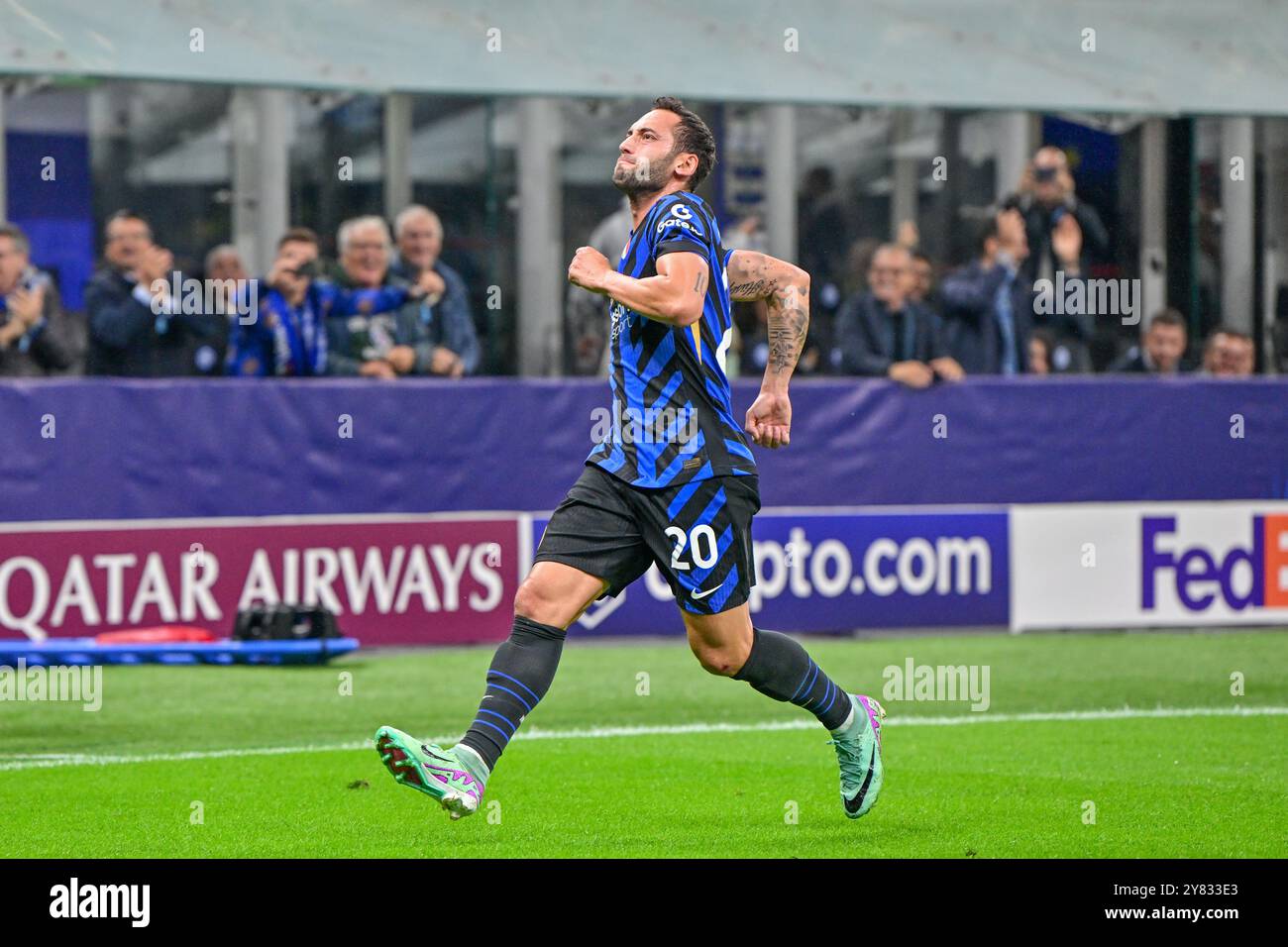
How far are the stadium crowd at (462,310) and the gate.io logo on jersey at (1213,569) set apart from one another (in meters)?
1.77

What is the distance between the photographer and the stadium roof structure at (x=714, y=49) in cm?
1361

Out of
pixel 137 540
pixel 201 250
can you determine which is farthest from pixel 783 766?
pixel 201 250

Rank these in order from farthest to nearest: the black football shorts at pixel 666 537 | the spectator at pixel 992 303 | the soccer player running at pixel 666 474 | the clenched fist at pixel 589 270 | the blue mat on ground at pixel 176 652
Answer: the spectator at pixel 992 303 → the blue mat on ground at pixel 176 652 → the black football shorts at pixel 666 537 → the soccer player running at pixel 666 474 → the clenched fist at pixel 589 270

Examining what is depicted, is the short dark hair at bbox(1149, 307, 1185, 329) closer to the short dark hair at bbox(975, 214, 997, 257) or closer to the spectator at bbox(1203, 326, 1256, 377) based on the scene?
the spectator at bbox(1203, 326, 1256, 377)

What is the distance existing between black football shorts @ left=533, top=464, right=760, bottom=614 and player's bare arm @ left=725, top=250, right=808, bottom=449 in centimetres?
35

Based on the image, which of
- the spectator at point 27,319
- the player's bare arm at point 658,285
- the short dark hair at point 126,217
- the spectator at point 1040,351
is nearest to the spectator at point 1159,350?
the spectator at point 1040,351

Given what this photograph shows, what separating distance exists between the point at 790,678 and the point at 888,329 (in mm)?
7851

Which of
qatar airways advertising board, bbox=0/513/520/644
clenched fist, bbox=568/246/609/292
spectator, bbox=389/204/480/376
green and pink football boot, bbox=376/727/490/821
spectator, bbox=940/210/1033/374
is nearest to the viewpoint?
green and pink football boot, bbox=376/727/490/821

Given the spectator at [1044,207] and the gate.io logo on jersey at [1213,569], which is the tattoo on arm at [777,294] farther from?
the spectator at [1044,207]

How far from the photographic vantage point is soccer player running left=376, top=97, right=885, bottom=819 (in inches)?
257

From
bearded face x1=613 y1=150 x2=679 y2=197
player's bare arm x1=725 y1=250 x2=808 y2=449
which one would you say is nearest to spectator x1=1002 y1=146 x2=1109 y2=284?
player's bare arm x1=725 y1=250 x2=808 y2=449

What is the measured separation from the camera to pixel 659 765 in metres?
8.73

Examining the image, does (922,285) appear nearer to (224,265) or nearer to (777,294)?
(224,265)

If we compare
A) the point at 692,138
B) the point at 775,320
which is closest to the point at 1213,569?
A: the point at 775,320
